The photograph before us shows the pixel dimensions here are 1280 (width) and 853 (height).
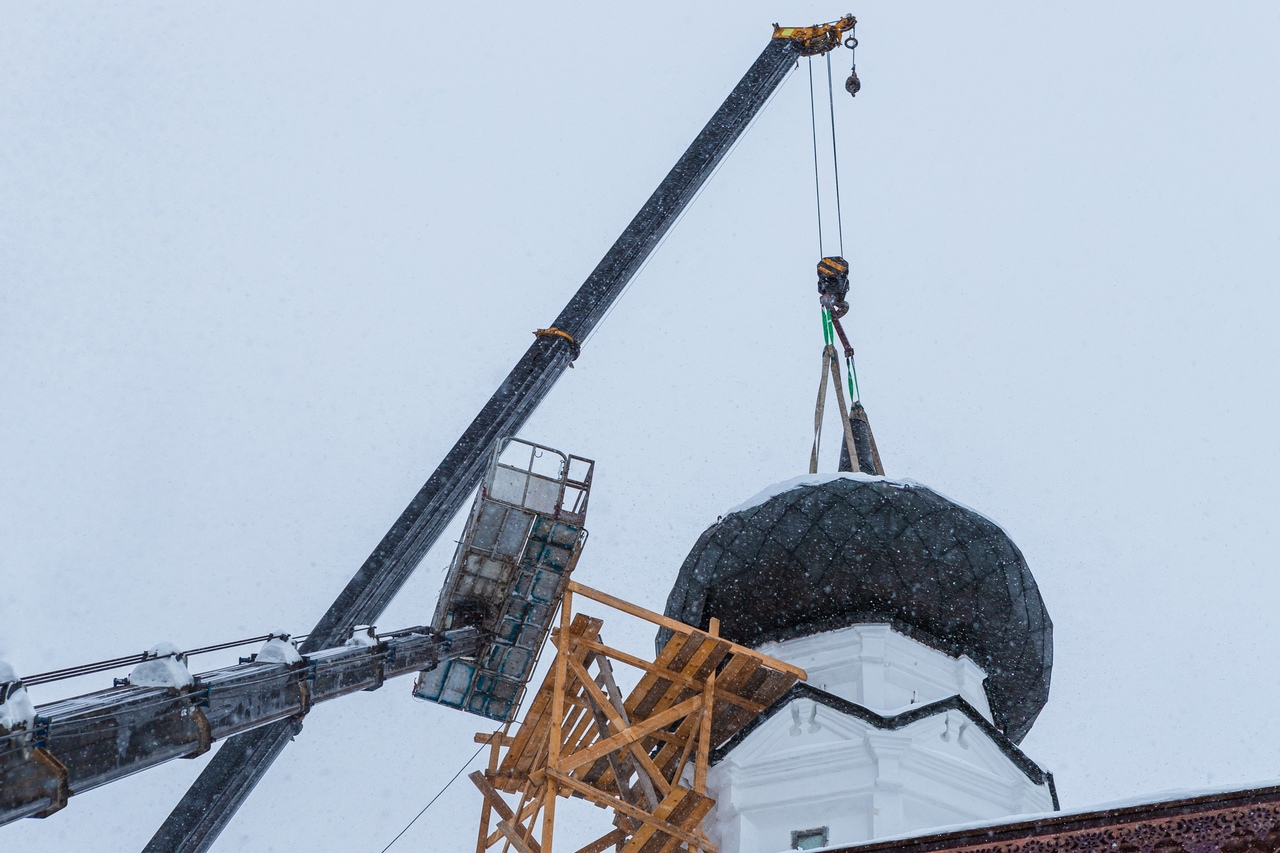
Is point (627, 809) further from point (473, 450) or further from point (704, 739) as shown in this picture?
point (473, 450)

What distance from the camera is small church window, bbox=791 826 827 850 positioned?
12.3 meters

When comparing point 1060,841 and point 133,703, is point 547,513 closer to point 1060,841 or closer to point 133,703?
point 133,703

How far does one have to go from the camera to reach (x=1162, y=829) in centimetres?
789

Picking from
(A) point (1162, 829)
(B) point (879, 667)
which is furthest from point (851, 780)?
(A) point (1162, 829)

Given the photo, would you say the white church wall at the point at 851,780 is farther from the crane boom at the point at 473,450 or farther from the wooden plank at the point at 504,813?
the crane boom at the point at 473,450

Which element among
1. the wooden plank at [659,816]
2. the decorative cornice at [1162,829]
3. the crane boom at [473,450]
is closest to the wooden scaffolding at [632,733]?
the wooden plank at [659,816]

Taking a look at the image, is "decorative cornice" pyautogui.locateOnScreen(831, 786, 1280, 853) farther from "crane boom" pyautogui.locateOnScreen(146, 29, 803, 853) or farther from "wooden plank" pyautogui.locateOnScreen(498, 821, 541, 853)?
"crane boom" pyautogui.locateOnScreen(146, 29, 803, 853)

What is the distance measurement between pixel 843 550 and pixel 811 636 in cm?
90

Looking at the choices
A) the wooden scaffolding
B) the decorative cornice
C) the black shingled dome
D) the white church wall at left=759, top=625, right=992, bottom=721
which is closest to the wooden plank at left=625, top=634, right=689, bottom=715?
the wooden scaffolding

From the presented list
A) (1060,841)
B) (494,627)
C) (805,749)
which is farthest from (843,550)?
(1060,841)

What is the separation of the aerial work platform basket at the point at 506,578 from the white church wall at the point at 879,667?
2.24m

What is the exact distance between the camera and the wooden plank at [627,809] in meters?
11.6

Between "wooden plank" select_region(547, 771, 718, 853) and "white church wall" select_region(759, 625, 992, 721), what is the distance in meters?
2.41

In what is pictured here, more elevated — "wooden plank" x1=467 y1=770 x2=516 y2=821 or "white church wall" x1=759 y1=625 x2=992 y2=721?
"white church wall" x1=759 y1=625 x2=992 y2=721
